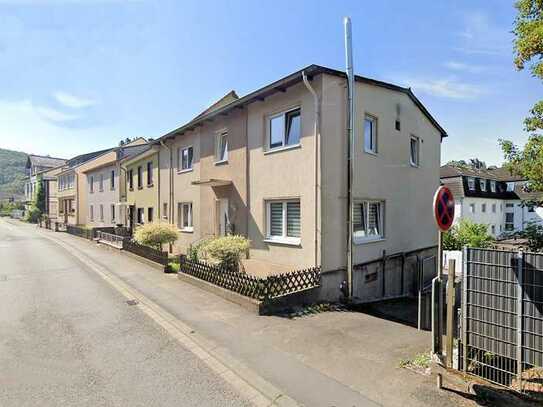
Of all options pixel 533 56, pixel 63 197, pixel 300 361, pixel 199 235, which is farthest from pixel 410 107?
pixel 63 197

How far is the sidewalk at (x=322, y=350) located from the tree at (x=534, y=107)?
565 centimetres

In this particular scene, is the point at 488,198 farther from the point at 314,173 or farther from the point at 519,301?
the point at 519,301

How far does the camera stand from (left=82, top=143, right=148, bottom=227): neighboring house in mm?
29186

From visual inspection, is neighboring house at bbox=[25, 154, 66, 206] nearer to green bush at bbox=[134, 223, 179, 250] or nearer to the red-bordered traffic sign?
green bush at bbox=[134, 223, 179, 250]

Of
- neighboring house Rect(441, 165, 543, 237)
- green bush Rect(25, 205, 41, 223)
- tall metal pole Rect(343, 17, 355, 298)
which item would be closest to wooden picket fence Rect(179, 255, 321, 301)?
tall metal pole Rect(343, 17, 355, 298)

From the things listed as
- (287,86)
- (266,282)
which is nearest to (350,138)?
(287,86)

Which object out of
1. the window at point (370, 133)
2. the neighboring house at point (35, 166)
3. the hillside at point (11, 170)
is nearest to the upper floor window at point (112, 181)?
the window at point (370, 133)

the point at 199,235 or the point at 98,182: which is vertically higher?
the point at 98,182

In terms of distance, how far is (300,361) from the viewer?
5.72 m

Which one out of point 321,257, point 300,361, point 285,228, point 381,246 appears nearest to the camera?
point 300,361

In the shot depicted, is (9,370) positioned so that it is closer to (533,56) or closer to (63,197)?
(533,56)

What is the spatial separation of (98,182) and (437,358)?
36600 mm

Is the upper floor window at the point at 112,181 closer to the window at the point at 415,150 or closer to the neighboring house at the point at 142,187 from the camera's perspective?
the neighboring house at the point at 142,187

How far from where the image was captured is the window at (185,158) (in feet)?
58.2
